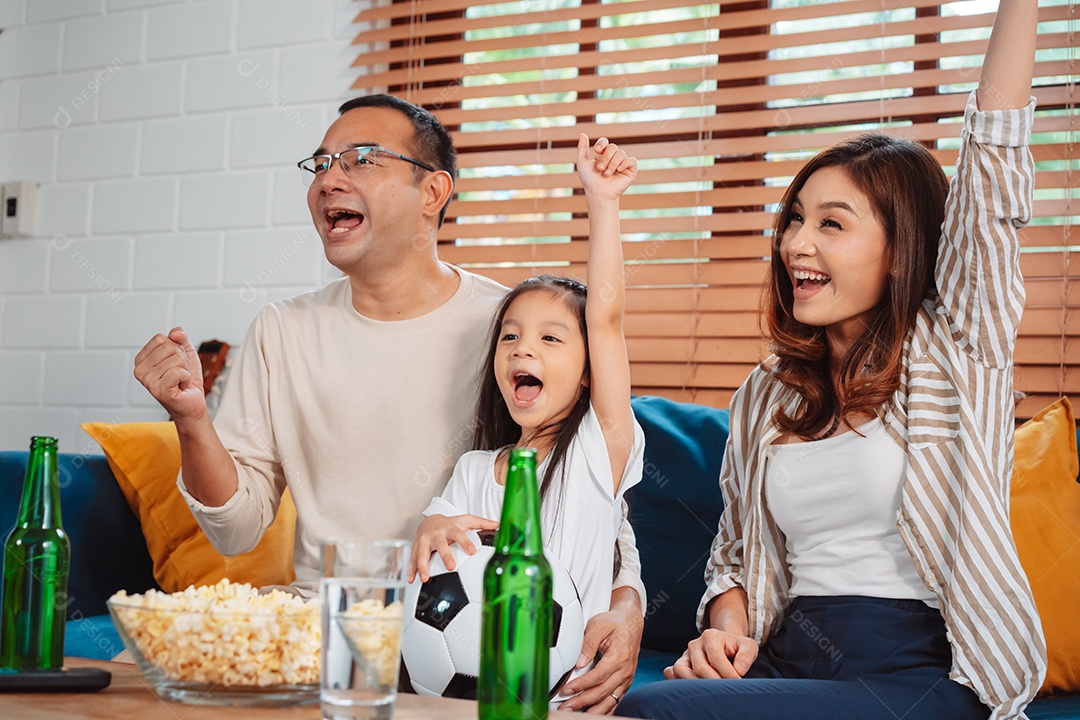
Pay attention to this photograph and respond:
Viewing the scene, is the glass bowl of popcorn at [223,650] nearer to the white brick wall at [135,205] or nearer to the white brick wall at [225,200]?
the white brick wall at [225,200]

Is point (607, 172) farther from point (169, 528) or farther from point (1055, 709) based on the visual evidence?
point (169, 528)

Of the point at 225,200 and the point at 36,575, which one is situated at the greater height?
the point at 225,200

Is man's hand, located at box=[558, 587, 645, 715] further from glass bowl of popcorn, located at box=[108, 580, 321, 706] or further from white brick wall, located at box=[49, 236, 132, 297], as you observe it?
white brick wall, located at box=[49, 236, 132, 297]

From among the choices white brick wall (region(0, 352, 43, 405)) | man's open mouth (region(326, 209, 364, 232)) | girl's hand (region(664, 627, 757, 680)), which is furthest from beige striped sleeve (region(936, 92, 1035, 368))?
white brick wall (region(0, 352, 43, 405))

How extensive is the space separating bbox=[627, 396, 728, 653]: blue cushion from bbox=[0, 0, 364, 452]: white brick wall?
3.83 ft

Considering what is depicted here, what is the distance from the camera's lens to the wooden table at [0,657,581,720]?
2.94 ft

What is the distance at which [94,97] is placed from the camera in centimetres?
307

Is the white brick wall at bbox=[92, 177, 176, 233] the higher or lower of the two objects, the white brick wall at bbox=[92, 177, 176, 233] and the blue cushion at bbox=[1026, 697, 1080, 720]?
the higher

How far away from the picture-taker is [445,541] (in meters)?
1.20

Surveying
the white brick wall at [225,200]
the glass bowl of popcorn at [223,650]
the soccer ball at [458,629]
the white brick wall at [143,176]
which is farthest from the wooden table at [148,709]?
the white brick wall at [225,200]

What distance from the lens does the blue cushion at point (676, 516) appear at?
6.31 ft

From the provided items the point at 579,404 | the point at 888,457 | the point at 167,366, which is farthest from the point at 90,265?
the point at 888,457

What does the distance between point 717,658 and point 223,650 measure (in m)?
0.73

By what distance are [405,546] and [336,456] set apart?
98cm
